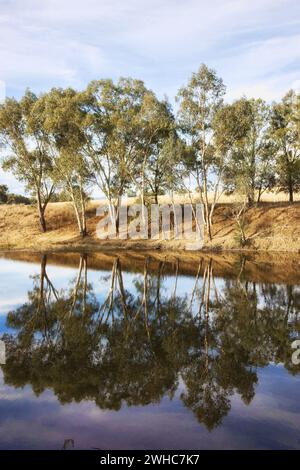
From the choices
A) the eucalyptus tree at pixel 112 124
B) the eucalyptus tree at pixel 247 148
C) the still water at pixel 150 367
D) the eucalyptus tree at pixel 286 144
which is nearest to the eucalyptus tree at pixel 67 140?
the eucalyptus tree at pixel 112 124

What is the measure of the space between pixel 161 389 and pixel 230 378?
191cm

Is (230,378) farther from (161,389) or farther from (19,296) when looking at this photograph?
(19,296)

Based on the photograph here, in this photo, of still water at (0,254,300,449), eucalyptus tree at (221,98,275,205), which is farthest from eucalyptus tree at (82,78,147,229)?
still water at (0,254,300,449)

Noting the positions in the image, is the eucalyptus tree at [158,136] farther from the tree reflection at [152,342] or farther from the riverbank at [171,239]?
the tree reflection at [152,342]

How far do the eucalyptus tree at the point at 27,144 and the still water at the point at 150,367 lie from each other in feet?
111

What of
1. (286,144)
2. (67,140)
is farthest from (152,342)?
(286,144)

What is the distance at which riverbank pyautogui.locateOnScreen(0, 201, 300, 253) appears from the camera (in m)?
43.6

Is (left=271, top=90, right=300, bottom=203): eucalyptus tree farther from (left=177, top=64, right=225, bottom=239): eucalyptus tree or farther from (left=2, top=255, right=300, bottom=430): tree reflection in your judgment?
(left=2, top=255, right=300, bottom=430): tree reflection

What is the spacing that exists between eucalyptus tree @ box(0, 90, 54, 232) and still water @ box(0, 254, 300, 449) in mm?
33770

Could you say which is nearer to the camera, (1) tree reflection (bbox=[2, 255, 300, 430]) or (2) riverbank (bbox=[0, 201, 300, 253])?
(1) tree reflection (bbox=[2, 255, 300, 430])

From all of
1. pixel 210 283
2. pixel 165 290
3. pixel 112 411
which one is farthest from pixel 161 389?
pixel 210 283

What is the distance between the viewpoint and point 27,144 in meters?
55.7

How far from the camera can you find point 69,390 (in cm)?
1028

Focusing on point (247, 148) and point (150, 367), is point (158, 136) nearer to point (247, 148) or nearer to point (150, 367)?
point (247, 148)
